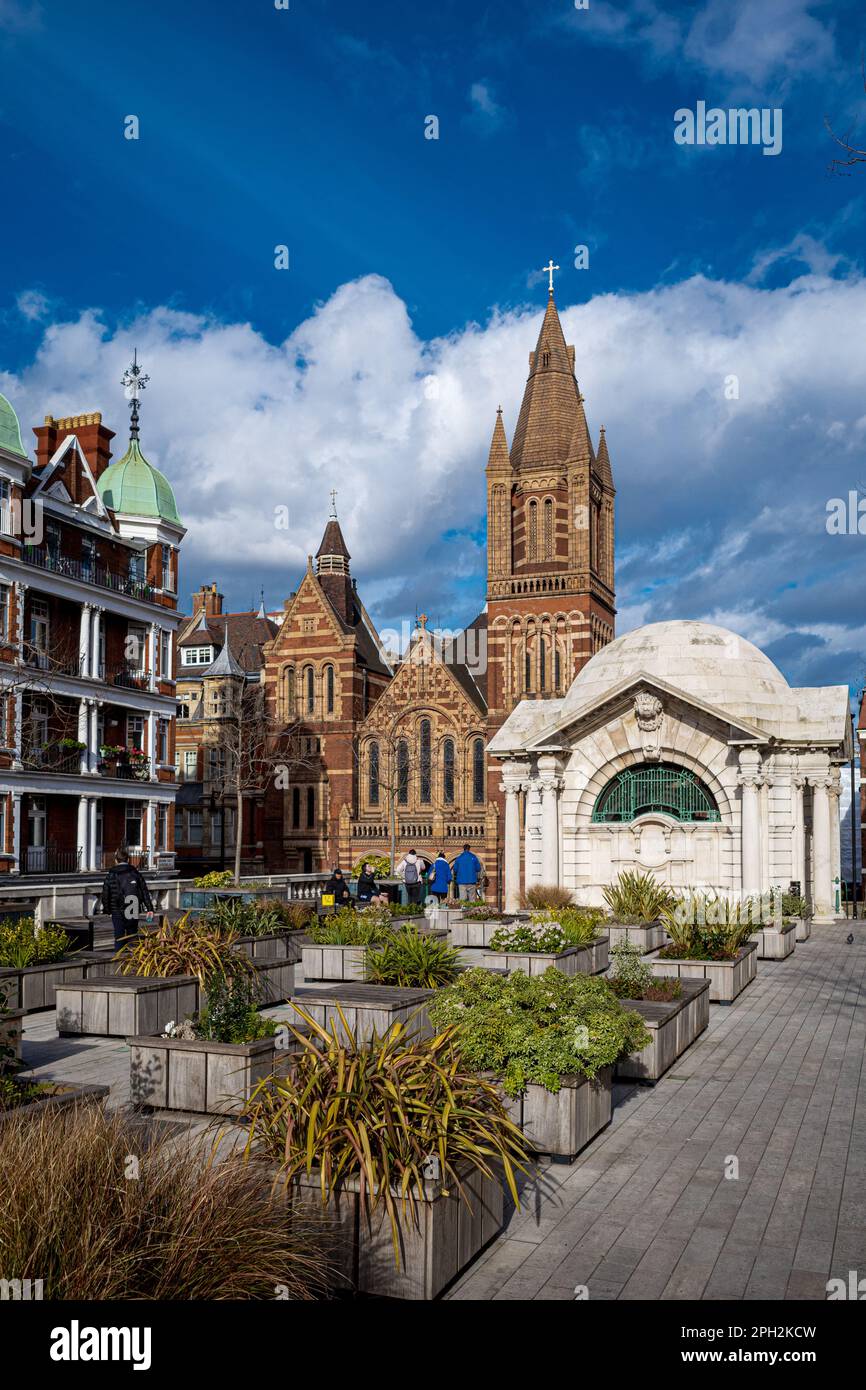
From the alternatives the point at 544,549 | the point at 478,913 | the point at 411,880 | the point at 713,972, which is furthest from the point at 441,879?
the point at 544,549

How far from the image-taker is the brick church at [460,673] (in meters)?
62.6

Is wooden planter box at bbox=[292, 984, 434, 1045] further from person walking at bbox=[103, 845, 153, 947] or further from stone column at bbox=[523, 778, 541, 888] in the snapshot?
stone column at bbox=[523, 778, 541, 888]

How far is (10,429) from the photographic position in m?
36.5

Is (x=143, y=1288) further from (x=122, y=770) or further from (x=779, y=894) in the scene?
→ (x=122, y=770)

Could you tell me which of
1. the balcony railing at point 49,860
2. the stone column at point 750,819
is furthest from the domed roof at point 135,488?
the stone column at point 750,819

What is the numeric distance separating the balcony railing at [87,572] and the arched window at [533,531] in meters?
26.1

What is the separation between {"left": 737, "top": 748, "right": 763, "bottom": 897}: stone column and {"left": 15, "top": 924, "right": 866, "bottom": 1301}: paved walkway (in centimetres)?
1146

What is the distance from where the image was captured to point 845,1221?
7594 millimetres

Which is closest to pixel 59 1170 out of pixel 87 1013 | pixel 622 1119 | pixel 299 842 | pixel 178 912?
pixel 622 1119

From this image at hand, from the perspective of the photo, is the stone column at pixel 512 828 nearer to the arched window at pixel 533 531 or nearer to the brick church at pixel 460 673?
the brick church at pixel 460 673

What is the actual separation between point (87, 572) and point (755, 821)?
2705 centimetres

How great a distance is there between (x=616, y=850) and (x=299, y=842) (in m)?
41.3

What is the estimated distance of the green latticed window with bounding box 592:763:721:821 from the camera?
27.0 m

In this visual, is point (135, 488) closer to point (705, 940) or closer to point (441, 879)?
point (441, 879)
